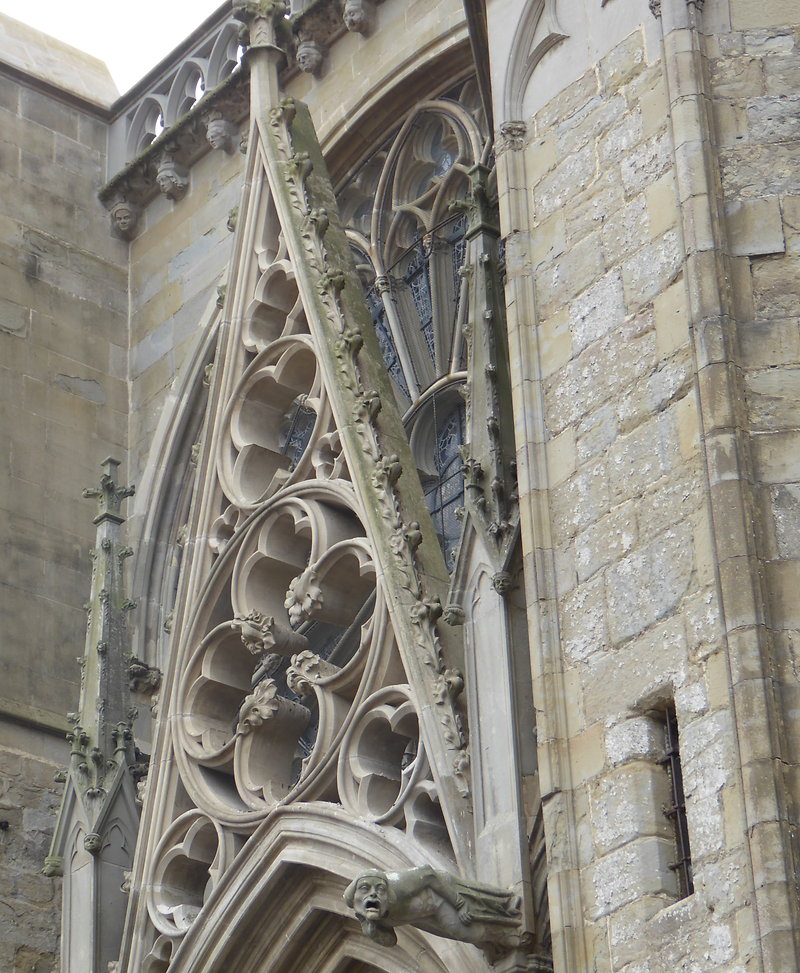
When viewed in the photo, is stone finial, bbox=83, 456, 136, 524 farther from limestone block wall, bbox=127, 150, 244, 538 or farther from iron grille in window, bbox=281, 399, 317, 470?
limestone block wall, bbox=127, 150, 244, 538

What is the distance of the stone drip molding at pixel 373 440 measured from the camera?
745 centimetres

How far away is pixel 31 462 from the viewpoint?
1248 centimetres

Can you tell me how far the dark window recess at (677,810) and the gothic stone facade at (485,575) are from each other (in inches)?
0.6

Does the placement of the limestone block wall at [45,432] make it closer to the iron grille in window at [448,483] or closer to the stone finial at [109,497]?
the stone finial at [109,497]

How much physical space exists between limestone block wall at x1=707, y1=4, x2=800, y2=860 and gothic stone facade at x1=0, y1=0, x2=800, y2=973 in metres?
0.01

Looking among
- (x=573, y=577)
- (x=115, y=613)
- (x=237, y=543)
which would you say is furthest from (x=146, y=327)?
(x=573, y=577)

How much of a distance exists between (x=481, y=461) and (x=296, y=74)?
6.28m

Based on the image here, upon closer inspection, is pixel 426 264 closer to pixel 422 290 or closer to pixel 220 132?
pixel 422 290

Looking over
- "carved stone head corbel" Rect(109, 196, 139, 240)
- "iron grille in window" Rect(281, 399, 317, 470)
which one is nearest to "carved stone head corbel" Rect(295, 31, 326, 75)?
"carved stone head corbel" Rect(109, 196, 139, 240)

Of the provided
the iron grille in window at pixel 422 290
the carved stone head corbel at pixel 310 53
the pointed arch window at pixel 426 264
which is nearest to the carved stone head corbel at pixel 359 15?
the carved stone head corbel at pixel 310 53

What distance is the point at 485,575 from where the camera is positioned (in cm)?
743

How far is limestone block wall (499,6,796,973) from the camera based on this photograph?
6.00m

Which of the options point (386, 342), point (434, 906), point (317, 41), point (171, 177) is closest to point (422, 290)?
point (386, 342)

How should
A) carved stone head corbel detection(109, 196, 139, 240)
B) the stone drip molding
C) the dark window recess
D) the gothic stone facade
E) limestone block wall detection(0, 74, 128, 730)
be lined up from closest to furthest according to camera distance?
the dark window recess, the gothic stone facade, the stone drip molding, limestone block wall detection(0, 74, 128, 730), carved stone head corbel detection(109, 196, 139, 240)
